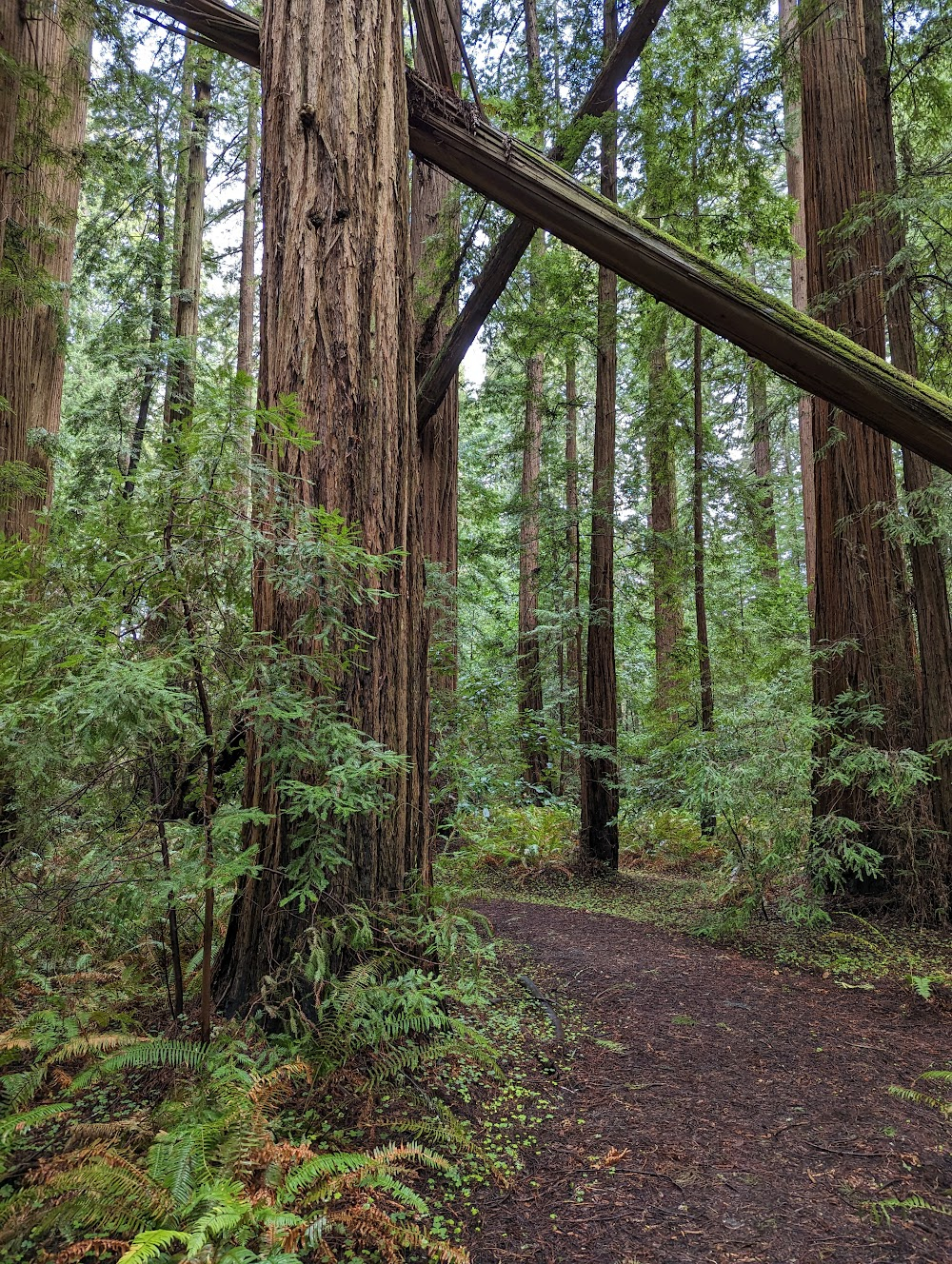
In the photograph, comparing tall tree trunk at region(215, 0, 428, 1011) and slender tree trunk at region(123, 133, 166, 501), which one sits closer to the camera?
tall tree trunk at region(215, 0, 428, 1011)

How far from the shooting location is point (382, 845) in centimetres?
300

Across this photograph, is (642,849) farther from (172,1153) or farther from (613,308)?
(172,1153)

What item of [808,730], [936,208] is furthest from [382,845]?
[936,208]

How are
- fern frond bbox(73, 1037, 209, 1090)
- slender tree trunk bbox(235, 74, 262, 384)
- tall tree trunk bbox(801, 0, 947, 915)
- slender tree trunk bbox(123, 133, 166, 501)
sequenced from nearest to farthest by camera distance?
fern frond bbox(73, 1037, 209, 1090) < tall tree trunk bbox(801, 0, 947, 915) < slender tree trunk bbox(123, 133, 166, 501) < slender tree trunk bbox(235, 74, 262, 384)

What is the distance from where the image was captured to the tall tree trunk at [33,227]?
5660 millimetres

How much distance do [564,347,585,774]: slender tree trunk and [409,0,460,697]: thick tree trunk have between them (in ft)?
5.65

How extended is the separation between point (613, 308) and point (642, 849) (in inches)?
290

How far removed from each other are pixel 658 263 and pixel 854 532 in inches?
164

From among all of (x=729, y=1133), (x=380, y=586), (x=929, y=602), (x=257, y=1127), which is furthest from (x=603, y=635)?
(x=257, y=1127)

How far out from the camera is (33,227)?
6090mm

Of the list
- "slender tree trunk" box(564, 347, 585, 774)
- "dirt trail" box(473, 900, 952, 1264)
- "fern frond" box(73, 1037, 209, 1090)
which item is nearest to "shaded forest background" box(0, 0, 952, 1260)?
"fern frond" box(73, 1037, 209, 1090)

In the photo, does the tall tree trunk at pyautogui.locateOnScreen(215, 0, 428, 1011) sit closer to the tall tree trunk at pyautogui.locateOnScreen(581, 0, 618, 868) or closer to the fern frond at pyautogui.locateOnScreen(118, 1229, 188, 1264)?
the fern frond at pyautogui.locateOnScreen(118, 1229, 188, 1264)

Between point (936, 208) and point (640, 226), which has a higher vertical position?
point (936, 208)

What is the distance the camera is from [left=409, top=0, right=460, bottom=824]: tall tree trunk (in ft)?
19.4
